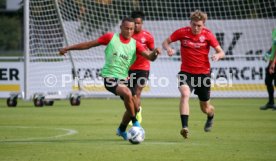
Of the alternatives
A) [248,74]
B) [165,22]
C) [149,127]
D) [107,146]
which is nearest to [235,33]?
[165,22]

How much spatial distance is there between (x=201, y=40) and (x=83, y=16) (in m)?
15.8

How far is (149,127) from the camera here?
16.0 m

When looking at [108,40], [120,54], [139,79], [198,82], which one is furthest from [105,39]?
[139,79]

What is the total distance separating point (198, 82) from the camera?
570 inches

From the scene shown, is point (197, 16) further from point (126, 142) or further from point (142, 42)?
point (142, 42)

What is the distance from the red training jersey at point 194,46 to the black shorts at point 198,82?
9 centimetres

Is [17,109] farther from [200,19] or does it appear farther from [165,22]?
[165,22]

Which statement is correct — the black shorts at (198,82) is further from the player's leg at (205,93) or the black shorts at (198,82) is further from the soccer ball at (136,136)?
the soccer ball at (136,136)

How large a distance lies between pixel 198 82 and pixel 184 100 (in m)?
0.96

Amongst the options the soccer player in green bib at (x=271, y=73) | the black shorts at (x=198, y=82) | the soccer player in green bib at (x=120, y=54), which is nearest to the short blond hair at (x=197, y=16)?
the black shorts at (x=198, y=82)

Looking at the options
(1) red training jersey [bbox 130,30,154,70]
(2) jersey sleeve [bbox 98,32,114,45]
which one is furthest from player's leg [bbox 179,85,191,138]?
(1) red training jersey [bbox 130,30,154,70]

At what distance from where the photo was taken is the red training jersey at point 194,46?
14.4 m

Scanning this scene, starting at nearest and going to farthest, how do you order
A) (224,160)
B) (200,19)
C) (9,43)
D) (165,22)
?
(224,160) → (200,19) → (165,22) → (9,43)

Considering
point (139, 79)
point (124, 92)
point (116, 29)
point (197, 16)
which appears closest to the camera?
point (124, 92)
